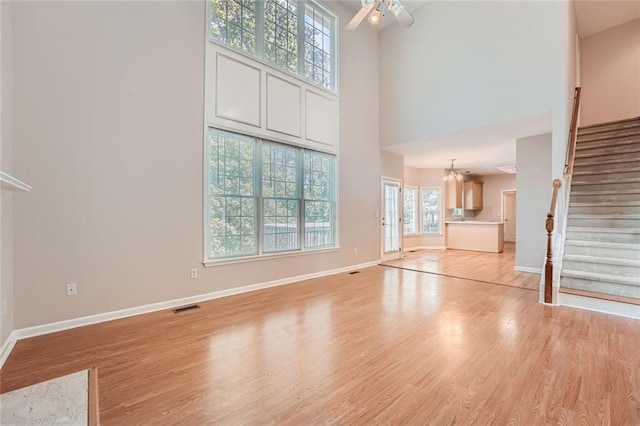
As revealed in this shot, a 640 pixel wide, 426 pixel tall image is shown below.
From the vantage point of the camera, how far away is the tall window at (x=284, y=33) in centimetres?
421

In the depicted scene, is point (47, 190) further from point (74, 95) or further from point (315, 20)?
point (315, 20)

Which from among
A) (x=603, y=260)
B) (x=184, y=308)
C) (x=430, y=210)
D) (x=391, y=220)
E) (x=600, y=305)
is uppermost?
(x=430, y=210)

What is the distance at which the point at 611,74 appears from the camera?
279 inches

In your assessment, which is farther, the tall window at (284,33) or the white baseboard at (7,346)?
the tall window at (284,33)

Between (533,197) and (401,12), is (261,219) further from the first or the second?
(533,197)

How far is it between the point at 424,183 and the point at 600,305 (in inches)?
259

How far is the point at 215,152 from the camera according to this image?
13.2 feet

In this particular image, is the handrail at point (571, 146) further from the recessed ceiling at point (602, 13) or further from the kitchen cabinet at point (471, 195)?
Result: the kitchen cabinet at point (471, 195)

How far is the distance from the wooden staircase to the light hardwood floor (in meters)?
0.51

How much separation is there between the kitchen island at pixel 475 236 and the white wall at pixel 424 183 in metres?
0.29

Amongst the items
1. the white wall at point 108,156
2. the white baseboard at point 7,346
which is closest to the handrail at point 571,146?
the white wall at point 108,156

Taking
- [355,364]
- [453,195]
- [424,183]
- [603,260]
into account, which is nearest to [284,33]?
[355,364]

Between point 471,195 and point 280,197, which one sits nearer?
point 280,197

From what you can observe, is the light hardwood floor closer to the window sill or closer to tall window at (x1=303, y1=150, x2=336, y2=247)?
the window sill
